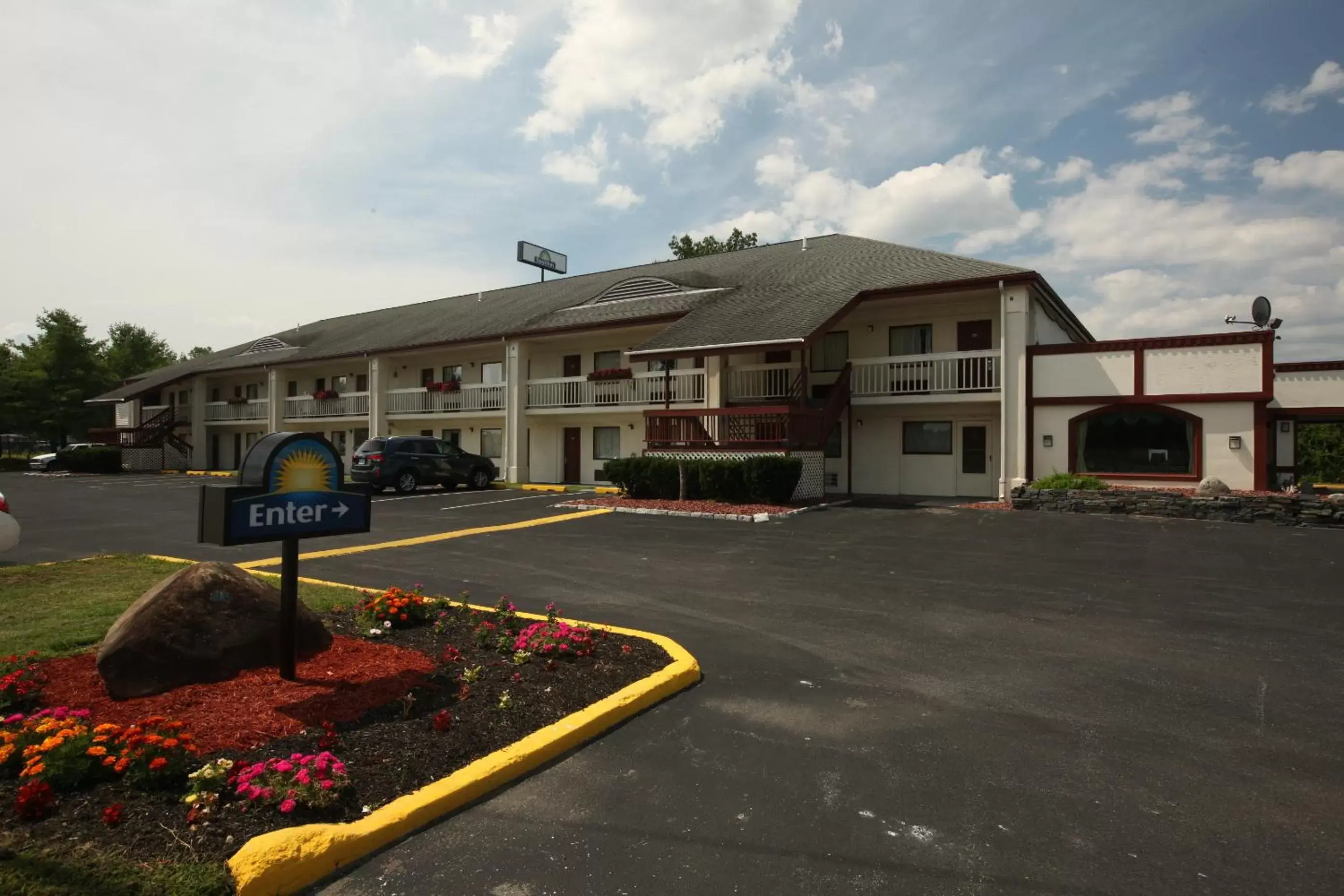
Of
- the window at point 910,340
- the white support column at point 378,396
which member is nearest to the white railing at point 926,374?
the window at point 910,340

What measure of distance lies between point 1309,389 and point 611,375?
18.9 m

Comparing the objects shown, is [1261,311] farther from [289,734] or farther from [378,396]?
[378,396]

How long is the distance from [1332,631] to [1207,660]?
195cm

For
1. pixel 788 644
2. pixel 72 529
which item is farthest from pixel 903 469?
pixel 72 529

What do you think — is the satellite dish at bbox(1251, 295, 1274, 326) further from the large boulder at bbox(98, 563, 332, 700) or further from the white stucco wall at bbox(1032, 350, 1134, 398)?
the large boulder at bbox(98, 563, 332, 700)

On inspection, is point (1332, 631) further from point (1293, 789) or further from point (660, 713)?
point (660, 713)

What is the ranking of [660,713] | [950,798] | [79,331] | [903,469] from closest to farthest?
[950,798], [660,713], [903,469], [79,331]

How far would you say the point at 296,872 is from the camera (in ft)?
9.31

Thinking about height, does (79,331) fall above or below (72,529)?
above

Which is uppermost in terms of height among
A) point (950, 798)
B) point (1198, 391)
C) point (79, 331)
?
point (79, 331)

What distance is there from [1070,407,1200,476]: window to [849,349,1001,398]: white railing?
8.06 feet

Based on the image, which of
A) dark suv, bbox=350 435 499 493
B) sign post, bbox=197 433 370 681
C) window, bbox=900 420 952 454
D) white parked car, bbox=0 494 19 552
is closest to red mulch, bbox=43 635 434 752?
sign post, bbox=197 433 370 681

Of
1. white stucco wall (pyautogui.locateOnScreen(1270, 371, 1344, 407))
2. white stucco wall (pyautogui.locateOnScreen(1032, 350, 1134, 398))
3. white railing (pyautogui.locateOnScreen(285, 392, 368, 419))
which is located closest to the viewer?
white stucco wall (pyautogui.locateOnScreen(1032, 350, 1134, 398))

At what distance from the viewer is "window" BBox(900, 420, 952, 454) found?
20.4 metres
